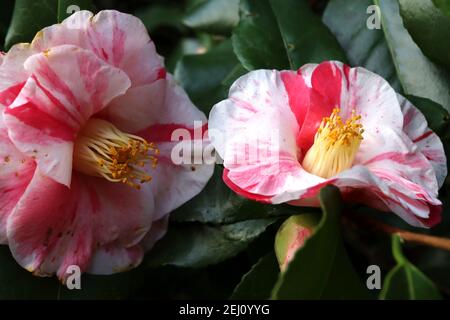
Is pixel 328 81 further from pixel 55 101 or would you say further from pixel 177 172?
pixel 55 101

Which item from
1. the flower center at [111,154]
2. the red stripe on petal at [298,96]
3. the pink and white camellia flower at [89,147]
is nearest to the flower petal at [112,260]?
the pink and white camellia flower at [89,147]

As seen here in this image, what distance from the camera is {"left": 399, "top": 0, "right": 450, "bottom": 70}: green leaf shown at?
108 cm

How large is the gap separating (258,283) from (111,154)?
0.96 feet

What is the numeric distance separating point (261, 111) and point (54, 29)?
1.04 ft

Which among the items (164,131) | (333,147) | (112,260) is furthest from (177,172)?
(333,147)

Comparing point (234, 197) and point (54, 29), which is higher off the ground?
point (54, 29)

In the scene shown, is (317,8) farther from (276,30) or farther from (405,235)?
(405,235)

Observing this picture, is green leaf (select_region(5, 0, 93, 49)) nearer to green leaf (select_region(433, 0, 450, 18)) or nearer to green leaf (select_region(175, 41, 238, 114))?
green leaf (select_region(175, 41, 238, 114))

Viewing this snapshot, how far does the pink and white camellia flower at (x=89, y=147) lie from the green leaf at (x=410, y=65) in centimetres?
37

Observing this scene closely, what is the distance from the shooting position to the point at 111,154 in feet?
3.28

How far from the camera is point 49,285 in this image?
1056 mm

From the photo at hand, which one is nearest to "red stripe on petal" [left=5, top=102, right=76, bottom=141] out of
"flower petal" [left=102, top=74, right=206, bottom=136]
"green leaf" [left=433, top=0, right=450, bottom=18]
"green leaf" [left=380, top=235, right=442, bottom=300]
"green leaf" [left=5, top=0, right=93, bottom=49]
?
"flower petal" [left=102, top=74, right=206, bottom=136]

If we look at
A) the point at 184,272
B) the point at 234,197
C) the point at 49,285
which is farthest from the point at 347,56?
the point at 49,285

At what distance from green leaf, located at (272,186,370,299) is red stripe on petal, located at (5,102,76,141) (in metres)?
0.38
